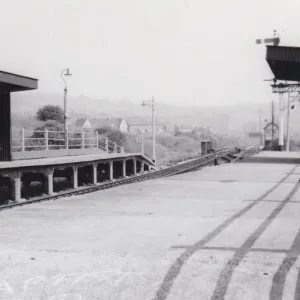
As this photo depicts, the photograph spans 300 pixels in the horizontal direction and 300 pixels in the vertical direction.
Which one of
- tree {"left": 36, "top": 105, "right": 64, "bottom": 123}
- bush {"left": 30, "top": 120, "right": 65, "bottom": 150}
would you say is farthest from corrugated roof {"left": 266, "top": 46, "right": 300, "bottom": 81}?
tree {"left": 36, "top": 105, "right": 64, "bottom": 123}

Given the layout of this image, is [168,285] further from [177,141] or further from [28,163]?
[177,141]

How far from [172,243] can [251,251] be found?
1.41m

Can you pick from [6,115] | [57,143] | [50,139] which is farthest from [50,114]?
[6,115]

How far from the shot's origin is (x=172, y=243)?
821cm

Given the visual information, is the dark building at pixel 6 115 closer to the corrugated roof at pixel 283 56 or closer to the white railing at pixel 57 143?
the white railing at pixel 57 143

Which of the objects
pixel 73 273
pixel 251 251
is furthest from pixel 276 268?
pixel 73 273

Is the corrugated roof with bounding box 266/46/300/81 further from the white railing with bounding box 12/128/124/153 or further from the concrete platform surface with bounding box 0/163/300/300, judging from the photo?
the concrete platform surface with bounding box 0/163/300/300

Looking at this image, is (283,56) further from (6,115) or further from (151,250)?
(151,250)

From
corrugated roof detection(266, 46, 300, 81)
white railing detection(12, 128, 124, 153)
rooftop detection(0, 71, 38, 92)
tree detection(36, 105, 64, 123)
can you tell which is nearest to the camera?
rooftop detection(0, 71, 38, 92)

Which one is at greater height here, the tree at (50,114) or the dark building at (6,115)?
the tree at (50,114)

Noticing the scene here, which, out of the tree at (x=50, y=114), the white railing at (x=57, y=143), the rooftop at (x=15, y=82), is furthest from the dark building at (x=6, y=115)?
the tree at (x=50, y=114)

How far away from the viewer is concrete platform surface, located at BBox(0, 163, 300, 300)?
226 inches

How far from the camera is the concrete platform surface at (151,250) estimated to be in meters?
→ 5.74

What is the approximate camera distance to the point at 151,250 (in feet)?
25.2
